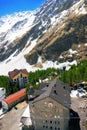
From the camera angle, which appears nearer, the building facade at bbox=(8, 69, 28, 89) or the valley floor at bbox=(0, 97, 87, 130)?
the valley floor at bbox=(0, 97, 87, 130)

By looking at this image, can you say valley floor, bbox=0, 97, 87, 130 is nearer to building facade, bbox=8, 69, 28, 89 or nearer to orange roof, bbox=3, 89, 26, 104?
orange roof, bbox=3, 89, 26, 104

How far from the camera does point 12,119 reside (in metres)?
101

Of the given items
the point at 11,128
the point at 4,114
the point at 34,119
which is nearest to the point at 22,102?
the point at 4,114

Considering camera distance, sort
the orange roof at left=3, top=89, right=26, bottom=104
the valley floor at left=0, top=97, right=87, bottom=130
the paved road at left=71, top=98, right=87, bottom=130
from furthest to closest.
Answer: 1. the orange roof at left=3, top=89, right=26, bottom=104
2. the valley floor at left=0, top=97, right=87, bottom=130
3. the paved road at left=71, top=98, right=87, bottom=130

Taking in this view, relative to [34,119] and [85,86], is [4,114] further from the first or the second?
[85,86]

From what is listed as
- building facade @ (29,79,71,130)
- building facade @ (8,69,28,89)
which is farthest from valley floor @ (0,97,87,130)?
building facade @ (8,69,28,89)

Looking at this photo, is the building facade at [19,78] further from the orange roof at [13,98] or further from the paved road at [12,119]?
the paved road at [12,119]

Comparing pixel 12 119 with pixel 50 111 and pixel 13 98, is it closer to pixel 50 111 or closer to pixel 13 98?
pixel 13 98

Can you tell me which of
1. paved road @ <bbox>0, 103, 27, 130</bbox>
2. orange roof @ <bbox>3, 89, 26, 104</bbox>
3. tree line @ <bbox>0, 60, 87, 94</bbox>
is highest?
tree line @ <bbox>0, 60, 87, 94</bbox>

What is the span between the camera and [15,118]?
101m

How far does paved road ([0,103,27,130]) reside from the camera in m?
94.6

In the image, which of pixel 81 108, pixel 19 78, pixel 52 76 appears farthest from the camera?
pixel 52 76

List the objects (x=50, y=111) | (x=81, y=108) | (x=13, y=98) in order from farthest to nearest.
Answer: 1. (x=13, y=98)
2. (x=81, y=108)
3. (x=50, y=111)

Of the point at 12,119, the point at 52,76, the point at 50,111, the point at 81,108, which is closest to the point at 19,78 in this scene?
the point at 52,76
